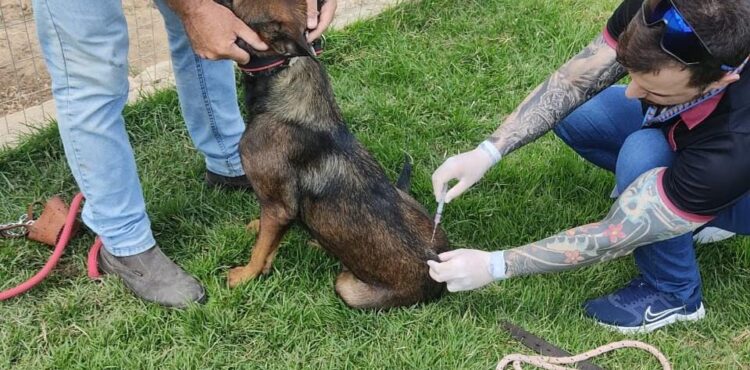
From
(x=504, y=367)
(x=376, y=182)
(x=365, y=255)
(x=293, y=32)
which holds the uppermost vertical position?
(x=293, y=32)

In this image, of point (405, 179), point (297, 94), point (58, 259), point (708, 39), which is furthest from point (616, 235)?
point (58, 259)

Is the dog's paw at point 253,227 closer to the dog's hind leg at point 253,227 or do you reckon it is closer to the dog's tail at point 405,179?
the dog's hind leg at point 253,227

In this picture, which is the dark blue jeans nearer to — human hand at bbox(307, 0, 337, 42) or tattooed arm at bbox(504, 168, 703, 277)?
tattooed arm at bbox(504, 168, 703, 277)

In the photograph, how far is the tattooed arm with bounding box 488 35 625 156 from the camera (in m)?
3.79

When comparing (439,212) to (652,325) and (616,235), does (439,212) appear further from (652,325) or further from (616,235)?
(652,325)

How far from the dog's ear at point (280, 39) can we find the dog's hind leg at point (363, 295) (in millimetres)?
1109

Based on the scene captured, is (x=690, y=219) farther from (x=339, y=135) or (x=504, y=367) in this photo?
(x=339, y=135)

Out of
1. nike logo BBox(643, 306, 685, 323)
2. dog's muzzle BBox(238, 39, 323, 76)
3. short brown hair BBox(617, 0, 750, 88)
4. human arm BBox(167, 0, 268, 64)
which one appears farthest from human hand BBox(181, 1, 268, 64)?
nike logo BBox(643, 306, 685, 323)

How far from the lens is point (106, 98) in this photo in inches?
134

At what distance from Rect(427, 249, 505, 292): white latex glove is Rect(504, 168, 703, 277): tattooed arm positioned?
0.17 feet

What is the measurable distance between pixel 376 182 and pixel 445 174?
1.35 feet

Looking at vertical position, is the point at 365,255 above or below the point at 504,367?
above

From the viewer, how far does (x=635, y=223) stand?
3221 mm

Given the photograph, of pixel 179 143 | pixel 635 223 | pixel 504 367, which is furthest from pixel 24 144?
pixel 635 223
